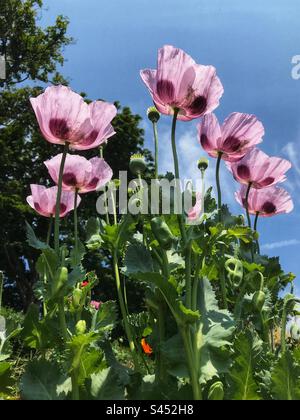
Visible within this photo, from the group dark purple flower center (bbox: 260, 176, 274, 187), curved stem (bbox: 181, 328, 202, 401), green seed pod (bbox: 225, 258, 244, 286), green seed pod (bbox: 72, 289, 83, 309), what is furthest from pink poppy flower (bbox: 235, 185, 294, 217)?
curved stem (bbox: 181, 328, 202, 401)

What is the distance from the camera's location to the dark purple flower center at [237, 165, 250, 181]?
5.77 ft

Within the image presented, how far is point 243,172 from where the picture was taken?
5.79ft

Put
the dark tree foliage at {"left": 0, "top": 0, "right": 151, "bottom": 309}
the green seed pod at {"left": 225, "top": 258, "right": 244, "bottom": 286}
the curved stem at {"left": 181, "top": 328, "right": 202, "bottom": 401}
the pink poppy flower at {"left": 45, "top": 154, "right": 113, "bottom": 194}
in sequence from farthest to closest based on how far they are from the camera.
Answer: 1. the dark tree foliage at {"left": 0, "top": 0, "right": 151, "bottom": 309}
2. the pink poppy flower at {"left": 45, "top": 154, "right": 113, "bottom": 194}
3. the green seed pod at {"left": 225, "top": 258, "right": 244, "bottom": 286}
4. the curved stem at {"left": 181, "top": 328, "right": 202, "bottom": 401}

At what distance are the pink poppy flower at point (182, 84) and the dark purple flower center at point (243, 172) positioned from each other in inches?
16.5

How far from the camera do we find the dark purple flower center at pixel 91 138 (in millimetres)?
1416

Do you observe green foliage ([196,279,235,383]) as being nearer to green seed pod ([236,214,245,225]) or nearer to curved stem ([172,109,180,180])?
curved stem ([172,109,180,180])

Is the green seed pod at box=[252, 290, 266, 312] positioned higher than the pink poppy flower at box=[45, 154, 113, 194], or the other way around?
the pink poppy flower at box=[45, 154, 113, 194]

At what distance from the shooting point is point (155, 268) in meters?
1.35

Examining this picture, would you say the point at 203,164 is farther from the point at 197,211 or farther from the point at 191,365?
the point at 191,365

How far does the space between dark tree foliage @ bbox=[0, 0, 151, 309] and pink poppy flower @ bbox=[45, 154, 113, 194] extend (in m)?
11.9

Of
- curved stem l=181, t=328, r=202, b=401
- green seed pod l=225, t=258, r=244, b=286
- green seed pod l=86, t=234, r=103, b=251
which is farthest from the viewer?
green seed pod l=86, t=234, r=103, b=251

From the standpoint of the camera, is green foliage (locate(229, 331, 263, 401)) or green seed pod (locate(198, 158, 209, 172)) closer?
green foliage (locate(229, 331, 263, 401))

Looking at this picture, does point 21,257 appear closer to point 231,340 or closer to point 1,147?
point 1,147
